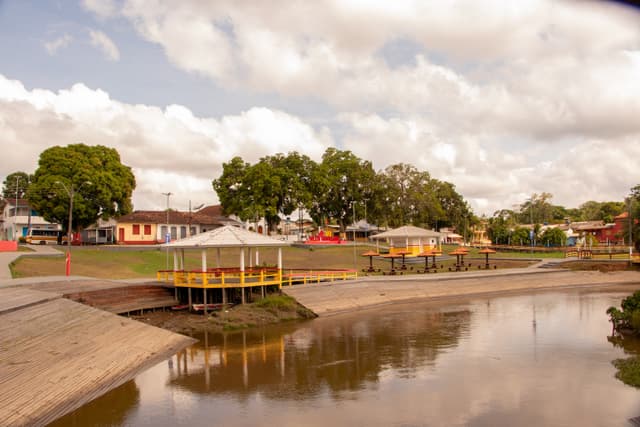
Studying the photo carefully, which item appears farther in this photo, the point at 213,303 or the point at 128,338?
the point at 213,303

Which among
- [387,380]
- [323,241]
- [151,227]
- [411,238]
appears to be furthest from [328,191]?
[387,380]

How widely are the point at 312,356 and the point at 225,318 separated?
8788 millimetres

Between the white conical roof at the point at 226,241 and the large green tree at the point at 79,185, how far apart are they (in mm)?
28811

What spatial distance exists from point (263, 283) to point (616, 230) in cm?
8124

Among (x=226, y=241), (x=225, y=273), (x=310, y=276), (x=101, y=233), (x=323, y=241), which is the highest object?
(x=101, y=233)

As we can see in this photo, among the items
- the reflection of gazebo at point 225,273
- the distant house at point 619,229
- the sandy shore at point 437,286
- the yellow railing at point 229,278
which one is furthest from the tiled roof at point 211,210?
the distant house at point 619,229

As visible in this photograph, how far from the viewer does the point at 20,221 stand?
8175 cm

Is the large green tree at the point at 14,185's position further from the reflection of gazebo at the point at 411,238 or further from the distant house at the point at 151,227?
the reflection of gazebo at the point at 411,238

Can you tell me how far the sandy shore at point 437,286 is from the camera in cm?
3359

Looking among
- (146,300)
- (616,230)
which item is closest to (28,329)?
(146,300)

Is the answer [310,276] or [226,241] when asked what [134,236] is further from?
[226,241]

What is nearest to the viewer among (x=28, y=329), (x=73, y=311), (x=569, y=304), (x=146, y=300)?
(x=28, y=329)

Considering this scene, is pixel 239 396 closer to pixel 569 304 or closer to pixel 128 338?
pixel 128 338

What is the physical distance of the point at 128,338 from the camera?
22.2 m
